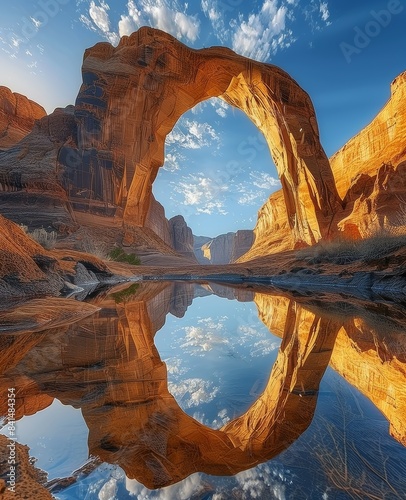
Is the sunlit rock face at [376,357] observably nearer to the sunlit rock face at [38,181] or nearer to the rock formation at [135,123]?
the rock formation at [135,123]

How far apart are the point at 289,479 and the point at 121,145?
102 ft

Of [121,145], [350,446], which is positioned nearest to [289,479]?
[350,446]

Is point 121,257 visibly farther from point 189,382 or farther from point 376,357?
point 376,357

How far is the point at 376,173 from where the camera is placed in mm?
22031

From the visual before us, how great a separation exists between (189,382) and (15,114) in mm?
51124

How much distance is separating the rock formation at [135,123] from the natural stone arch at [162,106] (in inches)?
3.8

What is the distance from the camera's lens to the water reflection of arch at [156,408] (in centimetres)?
131

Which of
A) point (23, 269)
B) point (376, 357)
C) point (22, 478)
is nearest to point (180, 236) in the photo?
point (23, 269)

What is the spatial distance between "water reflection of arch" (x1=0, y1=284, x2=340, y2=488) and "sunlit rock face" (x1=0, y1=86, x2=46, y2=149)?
4301 cm

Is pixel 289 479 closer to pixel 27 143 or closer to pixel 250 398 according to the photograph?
pixel 250 398

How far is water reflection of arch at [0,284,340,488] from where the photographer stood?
1.31 meters

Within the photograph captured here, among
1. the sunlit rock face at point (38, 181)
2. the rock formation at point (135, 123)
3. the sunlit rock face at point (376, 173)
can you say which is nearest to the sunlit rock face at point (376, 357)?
the sunlit rock face at point (376, 173)

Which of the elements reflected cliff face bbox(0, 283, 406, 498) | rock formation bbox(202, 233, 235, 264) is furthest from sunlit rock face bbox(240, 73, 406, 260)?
rock formation bbox(202, 233, 235, 264)

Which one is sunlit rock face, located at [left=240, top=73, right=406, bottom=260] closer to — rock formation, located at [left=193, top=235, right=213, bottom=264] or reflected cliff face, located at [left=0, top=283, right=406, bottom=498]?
reflected cliff face, located at [left=0, top=283, right=406, bottom=498]
